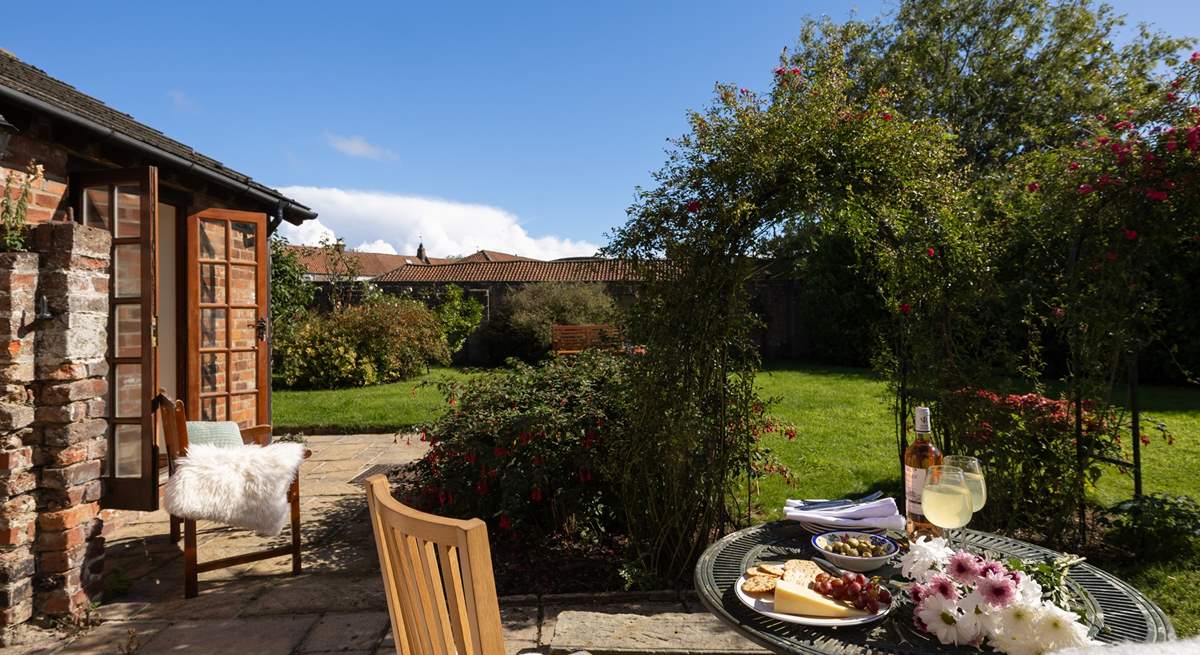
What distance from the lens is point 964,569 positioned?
1186 mm

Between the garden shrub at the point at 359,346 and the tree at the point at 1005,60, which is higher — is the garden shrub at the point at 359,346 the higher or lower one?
the lower one

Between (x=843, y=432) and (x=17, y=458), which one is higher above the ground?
(x=17, y=458)

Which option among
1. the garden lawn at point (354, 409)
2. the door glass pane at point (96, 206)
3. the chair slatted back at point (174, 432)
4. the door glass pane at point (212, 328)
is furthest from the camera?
the garden lawn at point (354, 409)

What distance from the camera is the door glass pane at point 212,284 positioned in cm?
432

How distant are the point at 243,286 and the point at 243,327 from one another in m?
0.29

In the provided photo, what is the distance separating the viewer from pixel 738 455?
3.06 meters

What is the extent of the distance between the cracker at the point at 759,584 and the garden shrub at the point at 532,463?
5.52ft

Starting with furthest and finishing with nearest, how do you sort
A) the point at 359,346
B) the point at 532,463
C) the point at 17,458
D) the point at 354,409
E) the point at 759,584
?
the point at 359,346
the point at 354,409
the point at 532,463
the point at 17,458
the point at 759,584

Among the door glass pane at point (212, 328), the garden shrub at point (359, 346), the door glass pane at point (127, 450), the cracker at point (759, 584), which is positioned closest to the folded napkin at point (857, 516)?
the cracker at point (759, 584)

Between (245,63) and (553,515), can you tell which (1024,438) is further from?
(245,63)

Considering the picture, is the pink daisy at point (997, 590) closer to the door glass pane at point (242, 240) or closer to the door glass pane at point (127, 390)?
the door glass pane at point (127, 390)

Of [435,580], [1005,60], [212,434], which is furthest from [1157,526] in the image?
[1005,60]

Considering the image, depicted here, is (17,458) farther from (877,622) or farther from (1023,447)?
(1023,447)

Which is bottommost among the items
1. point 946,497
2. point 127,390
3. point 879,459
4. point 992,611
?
point 879,459
